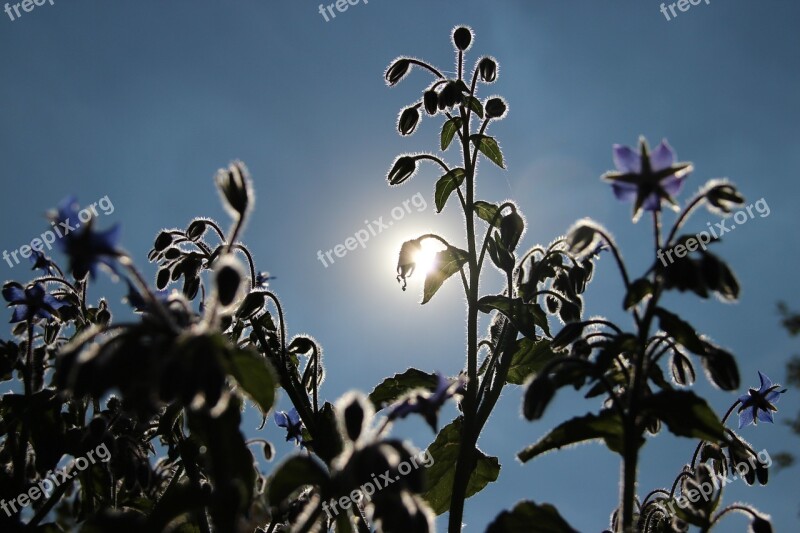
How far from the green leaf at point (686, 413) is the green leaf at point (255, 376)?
0.78 metres

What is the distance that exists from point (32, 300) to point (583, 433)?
2.09 m

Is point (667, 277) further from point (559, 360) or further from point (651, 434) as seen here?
point (651, 434)

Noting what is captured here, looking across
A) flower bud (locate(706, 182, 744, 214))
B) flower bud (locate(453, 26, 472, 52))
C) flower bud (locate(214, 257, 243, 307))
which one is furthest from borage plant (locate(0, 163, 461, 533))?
flower bud (locate(453, 26, 472, 52))

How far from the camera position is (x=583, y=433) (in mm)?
1796

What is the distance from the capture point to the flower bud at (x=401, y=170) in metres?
3.12

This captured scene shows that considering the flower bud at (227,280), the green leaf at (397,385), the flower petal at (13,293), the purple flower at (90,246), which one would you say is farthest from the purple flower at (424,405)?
the flower petal at (13,293)

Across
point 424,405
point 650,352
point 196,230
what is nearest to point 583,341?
point 650,352

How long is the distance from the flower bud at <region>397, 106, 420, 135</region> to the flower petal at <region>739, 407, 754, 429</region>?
1719 mm

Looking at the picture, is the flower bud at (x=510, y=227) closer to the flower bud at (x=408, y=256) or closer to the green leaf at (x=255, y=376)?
the flower bud at (x=408, y=256)

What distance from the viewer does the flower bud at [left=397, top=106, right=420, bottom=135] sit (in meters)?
3.25

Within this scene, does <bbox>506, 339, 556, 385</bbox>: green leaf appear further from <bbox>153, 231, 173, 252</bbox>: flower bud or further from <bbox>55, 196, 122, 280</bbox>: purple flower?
<bbox>55, 196, 122, 280</bbox>: purple flower

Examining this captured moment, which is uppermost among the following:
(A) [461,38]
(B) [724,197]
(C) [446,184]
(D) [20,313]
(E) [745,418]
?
(A) [461,38]

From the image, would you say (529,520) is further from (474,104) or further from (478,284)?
(474,104)

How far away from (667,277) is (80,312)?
2.35 metres
